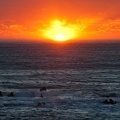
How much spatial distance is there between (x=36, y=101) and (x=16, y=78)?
32.4 meters

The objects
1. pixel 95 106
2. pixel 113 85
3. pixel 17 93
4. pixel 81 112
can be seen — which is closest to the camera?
pixel 81 112

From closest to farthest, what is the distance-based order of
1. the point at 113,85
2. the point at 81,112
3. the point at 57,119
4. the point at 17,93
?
the point at 57,119
the point at 81,112
the point at 17,93
the point at 113,85

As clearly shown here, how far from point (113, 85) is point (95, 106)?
937 inches

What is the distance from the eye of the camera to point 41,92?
238ft

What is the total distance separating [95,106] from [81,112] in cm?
455

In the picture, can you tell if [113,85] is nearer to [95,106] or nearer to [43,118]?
[95,106]

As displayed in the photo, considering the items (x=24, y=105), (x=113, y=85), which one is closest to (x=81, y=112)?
(x=24, y=105)

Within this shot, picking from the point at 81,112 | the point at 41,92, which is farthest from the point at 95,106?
the point at 41,92

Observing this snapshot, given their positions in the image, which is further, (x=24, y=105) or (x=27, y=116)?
→ (x=24, y=105)

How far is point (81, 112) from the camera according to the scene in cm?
5594

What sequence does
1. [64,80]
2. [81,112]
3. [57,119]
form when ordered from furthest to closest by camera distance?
[64,80], [81,112], [57,119]

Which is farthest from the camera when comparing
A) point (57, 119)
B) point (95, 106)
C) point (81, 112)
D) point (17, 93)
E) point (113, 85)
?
point (113, 85)

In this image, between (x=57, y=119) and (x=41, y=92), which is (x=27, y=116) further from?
(x=41, y=92)

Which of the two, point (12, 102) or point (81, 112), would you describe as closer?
point (81, 112)
